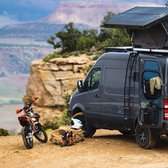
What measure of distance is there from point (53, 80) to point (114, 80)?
49.2 meters

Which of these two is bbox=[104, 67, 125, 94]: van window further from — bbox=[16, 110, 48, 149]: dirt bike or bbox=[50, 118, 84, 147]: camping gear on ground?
bbox=[16, 110, 48, 149]: dirt bike

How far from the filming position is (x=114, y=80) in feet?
59.3

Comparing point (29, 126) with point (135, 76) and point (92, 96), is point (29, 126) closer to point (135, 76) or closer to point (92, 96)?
point (92, 96)

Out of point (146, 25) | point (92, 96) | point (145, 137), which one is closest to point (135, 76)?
point (146, 25)

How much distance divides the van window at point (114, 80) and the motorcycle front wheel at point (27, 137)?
216 centimetres

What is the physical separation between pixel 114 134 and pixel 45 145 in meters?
3.33

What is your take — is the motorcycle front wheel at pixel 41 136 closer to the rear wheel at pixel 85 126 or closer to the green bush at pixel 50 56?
the rear wheel at pixel 85 126

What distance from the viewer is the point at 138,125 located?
56.9 ft

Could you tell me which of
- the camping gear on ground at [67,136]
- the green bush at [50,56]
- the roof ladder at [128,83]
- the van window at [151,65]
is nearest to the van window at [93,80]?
the camping gear on ground at [67,136]

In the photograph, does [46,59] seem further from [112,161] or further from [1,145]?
[112,161]

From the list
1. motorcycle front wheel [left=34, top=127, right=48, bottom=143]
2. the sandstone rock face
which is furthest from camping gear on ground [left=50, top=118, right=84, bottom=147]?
the sandstone rock face

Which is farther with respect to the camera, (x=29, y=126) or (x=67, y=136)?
(x=29, y=126)

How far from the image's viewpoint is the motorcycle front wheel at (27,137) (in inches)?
715

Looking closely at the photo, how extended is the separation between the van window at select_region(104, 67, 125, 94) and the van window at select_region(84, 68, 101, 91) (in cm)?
45
